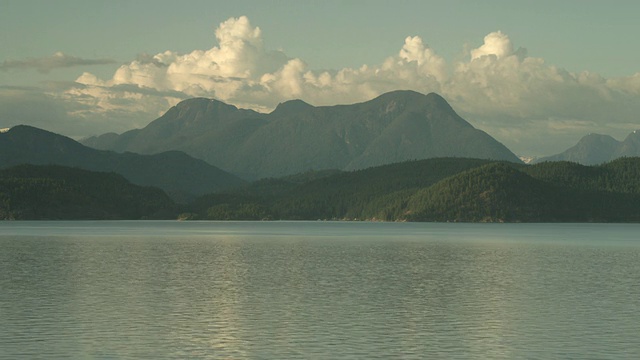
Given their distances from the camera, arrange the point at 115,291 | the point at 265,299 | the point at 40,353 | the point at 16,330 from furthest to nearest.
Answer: the point at 115,291
the point at 265,299
the point at 16,330
the point at 40,353

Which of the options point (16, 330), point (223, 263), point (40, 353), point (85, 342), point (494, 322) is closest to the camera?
point (40, 353)

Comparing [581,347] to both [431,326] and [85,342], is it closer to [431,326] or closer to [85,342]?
[431,326]

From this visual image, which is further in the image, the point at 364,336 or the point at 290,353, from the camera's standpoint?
the point at 364,336

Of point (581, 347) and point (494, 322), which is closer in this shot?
point (581, 347)

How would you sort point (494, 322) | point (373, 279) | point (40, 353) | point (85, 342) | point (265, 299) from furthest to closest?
1. point (373, 279)
2. point (265, 299)
3. point (494, 322)
4. point (85, 342)
5. point (40, 353)

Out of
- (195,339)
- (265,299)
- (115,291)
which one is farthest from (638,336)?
(115,291)

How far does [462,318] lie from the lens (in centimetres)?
5988

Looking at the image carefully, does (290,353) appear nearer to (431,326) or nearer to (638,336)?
(431,326)

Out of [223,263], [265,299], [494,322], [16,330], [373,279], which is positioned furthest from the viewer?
[223,263]

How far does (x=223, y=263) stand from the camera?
119125 millimetres

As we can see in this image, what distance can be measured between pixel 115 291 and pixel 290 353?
3553cm

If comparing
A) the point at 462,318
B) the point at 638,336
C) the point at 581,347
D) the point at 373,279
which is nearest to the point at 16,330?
the point at 462,318

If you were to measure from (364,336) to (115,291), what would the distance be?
33286 millimetres

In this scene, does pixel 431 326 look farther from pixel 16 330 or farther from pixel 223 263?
pixel 223 263
